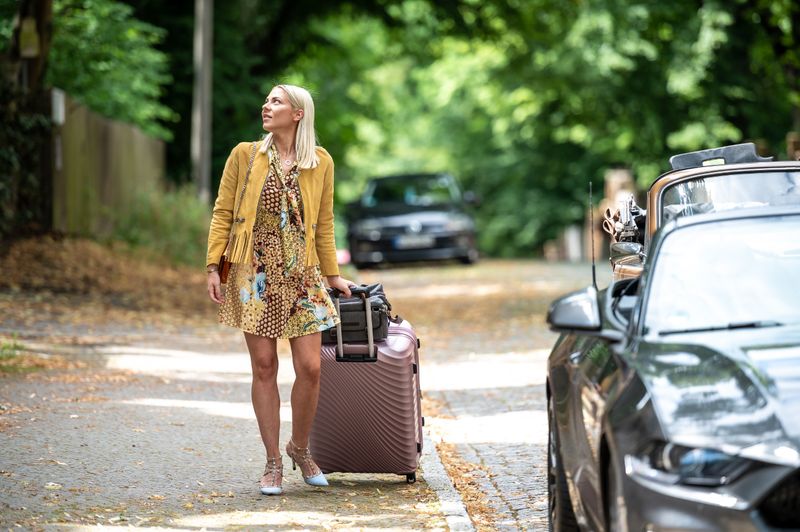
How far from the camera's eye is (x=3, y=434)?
898 centimetres

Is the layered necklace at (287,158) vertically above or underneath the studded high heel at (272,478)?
above

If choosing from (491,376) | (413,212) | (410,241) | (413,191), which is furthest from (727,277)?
(413,191)

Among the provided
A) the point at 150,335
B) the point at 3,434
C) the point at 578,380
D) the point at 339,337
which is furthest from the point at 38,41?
the point at 578,380

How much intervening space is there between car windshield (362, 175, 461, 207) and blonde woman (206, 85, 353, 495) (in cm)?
2373

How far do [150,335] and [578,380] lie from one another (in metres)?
10.2

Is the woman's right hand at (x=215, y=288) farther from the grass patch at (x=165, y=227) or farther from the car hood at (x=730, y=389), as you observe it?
the grass patch at (x=165, y=227)

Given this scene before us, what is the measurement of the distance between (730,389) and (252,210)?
3.22 m

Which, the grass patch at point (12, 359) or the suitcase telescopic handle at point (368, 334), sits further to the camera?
the grass patch at point (12, 359)

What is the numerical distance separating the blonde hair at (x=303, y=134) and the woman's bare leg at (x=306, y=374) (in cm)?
82

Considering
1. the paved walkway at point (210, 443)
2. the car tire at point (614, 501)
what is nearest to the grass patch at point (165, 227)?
the paved walkway at point (210, 443)

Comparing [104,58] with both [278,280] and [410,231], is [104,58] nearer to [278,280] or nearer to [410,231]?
[410,231]

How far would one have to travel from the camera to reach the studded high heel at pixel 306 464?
7.71 metres

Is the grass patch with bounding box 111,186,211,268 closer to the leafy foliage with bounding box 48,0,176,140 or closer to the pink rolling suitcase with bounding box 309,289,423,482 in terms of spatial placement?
the leafy foliage with bounding box 48,0,176,140

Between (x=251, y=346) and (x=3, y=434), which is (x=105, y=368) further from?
(x=251, y=346)
